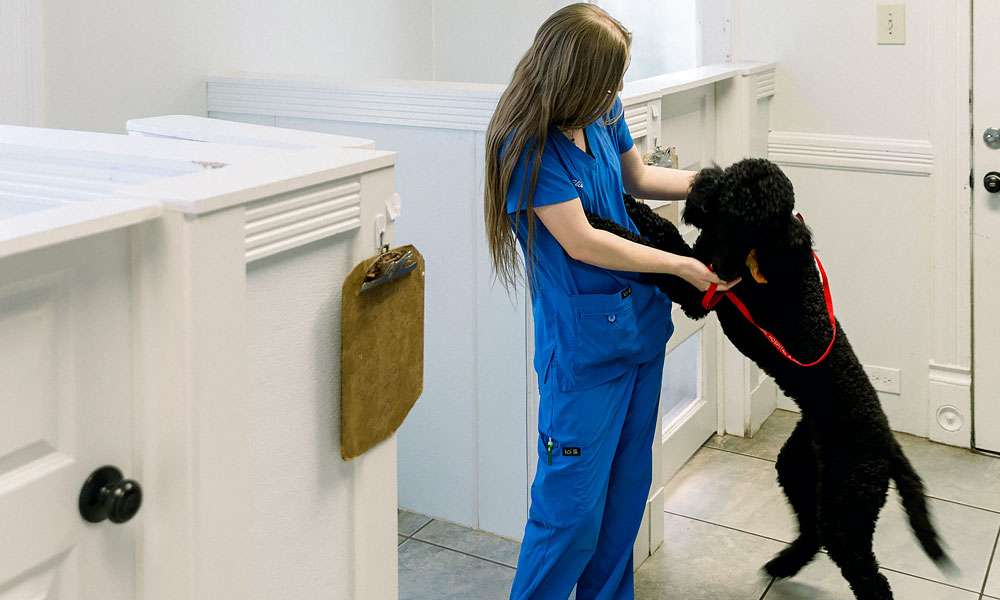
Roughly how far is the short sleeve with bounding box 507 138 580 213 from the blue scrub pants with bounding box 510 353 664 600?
1.13 feet

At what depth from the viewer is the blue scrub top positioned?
1.82m

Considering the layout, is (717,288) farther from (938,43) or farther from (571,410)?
(938,43)

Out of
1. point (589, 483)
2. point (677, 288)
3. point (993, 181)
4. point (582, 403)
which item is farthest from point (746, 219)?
point (993, 181)

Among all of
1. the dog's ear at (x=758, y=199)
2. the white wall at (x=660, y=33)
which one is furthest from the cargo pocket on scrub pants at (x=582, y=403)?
the white wall at (x=660, y=33)

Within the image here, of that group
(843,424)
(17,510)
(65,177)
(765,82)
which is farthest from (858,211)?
(17,510)

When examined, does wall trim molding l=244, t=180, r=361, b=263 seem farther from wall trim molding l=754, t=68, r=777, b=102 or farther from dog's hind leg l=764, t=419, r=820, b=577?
wall trim molding l=754, t=68, r=777, b=102

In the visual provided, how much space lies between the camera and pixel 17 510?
2.95ft

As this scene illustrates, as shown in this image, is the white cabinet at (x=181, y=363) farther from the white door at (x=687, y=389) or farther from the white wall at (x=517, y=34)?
the white wall at (x=517, y=34)

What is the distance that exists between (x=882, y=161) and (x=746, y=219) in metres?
1.68

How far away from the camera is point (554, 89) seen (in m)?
1.73

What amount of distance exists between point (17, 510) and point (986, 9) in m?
2.91

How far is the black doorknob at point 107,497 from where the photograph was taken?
3.17 feet

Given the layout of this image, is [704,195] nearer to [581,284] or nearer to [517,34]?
[581,284]

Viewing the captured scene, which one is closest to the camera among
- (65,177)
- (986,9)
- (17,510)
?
(17,510)
